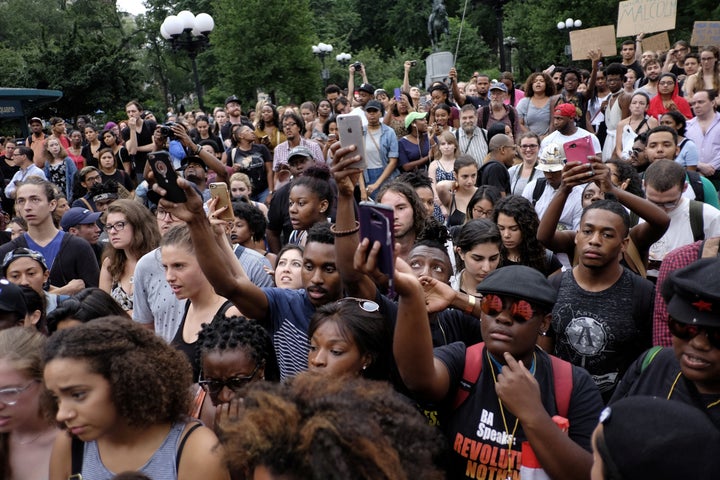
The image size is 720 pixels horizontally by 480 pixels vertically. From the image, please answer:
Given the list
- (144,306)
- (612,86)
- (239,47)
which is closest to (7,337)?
(144,306)

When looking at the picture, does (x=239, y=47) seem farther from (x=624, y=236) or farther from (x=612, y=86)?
(x=624, y=236)

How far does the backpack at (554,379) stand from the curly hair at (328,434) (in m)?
0.95

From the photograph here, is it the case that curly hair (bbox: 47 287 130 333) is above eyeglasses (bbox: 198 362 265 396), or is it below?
above

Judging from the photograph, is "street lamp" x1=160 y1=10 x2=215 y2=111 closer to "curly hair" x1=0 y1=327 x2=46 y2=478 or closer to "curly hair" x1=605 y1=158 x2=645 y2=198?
"curly hair" x1=605 y1=158 x2=645 y2=198

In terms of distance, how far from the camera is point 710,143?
26.1 ft

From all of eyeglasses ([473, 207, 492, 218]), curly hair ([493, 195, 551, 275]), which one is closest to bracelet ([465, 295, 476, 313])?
curly hair ([493, 195, 551, 275])

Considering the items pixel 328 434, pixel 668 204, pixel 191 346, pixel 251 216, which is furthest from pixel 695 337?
pixel 251 216

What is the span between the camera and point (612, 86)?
36.1 ft

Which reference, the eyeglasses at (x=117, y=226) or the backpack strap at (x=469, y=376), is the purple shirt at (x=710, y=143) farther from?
the eyeglasses at (x=117, y=226)

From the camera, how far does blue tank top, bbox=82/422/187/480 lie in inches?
98.5

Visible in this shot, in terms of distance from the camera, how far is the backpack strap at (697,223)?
4809mm

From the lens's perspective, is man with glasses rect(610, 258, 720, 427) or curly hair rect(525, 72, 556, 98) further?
curly hair rect(525, 72, 556, 98)

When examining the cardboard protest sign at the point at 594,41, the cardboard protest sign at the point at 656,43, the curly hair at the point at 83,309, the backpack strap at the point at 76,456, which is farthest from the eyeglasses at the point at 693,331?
the cardboard protest sign at the point at 656,43

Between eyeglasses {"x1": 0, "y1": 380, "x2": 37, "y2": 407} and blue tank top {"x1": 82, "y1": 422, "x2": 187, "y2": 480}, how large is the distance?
0.49 m
